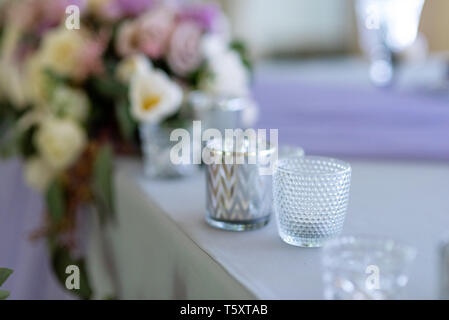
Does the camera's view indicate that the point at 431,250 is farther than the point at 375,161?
No

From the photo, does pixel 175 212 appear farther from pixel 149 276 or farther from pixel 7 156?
pixel 7 156

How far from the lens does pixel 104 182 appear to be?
86 centimetres

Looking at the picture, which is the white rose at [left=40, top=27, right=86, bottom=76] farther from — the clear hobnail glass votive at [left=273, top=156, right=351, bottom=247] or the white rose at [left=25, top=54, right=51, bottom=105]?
the clear hobnail glass votive at [left=273, top=156, right=351, bottom=247]

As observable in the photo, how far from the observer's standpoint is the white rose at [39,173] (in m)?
0.99

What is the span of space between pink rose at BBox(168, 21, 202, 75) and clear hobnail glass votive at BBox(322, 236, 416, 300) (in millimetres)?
565

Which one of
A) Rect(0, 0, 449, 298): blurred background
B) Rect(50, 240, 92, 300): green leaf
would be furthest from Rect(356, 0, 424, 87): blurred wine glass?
Rect(50, 240, 92, 300): green leaf

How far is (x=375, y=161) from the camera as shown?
89 centimetres

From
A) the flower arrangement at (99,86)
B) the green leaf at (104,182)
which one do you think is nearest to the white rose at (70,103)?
the flower arrangement at (99,86)

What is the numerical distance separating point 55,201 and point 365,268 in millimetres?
634

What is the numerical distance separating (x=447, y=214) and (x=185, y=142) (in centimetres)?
39

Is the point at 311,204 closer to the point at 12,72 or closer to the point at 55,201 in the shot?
the point at 55,201

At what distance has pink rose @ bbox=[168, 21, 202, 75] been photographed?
3.19 feet

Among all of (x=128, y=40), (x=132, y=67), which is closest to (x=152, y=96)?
(x=132, y=67)
